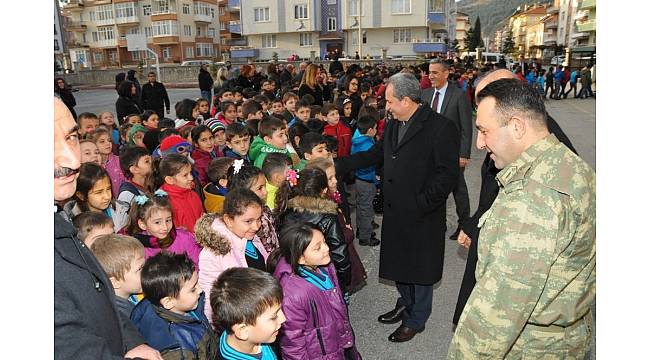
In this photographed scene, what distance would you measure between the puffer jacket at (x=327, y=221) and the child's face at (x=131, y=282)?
3.44ft

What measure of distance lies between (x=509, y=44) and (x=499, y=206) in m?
105

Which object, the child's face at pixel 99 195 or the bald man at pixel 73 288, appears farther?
the child's face at pixel 99 195

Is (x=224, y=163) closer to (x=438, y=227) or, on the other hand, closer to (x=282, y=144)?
(x=282, y=144)

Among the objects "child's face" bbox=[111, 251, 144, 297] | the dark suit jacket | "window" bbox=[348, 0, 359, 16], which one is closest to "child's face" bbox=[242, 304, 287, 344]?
"child's face" bbox=[111, 251, 144, 297]

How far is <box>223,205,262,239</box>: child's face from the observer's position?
3.32 metres

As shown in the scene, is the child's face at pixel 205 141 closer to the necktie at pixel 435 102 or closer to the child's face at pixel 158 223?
the child's face at pixel 158 223

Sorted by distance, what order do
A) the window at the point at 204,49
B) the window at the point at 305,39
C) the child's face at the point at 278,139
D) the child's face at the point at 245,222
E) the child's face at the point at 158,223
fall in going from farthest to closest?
the window at the point at 204,49 → the window at the point at 305,39 → the child's face at the point at 278,139 → the child's face at the point at 158,223 → the child's face at the point at 245,222

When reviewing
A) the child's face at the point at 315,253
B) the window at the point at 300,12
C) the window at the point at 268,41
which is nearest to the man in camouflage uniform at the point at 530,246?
the child's face at the point at 315,253

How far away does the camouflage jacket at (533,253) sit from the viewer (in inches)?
67.4

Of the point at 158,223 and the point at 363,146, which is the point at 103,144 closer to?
the point at 158,223

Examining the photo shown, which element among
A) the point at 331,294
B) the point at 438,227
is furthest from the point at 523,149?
the point at 438,227

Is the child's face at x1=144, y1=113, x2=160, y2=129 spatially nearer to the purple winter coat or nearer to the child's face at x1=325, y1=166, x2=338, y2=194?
the child's face at x1=325, y1=166, x2=338, y2=194

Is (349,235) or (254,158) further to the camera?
(254,158)

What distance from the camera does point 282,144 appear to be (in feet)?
18.0
